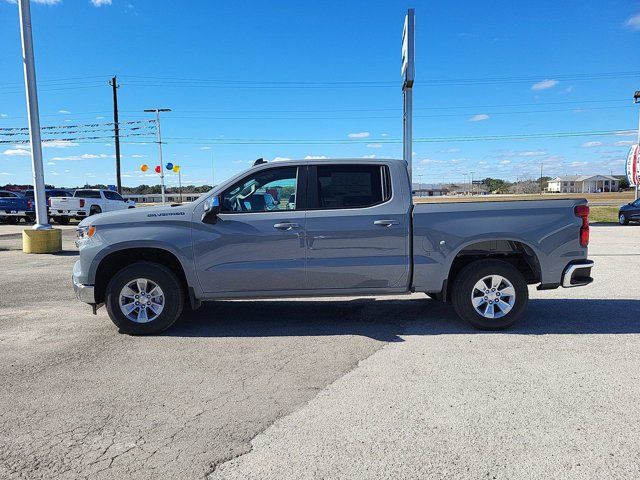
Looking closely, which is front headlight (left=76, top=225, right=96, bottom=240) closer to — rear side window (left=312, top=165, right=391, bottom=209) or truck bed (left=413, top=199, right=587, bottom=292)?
rear side window (left=312, top=165, right=391, bottom=209)

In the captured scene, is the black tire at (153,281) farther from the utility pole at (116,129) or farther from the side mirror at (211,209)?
the utility pole at (116,129)

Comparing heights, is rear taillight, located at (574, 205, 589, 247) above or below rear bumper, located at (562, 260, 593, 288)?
above

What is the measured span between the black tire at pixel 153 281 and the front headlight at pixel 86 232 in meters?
0.54

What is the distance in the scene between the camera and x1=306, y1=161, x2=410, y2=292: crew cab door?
5.39 metres

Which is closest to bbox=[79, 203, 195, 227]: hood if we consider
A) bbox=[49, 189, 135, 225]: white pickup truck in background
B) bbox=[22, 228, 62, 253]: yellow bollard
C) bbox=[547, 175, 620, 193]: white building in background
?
bbox=[22, 228, 62, 253]: yellow bollard

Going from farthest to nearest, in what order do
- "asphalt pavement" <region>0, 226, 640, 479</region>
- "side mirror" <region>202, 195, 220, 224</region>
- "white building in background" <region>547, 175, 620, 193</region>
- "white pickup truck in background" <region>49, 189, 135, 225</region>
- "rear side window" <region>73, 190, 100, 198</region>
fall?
"white building in background" <region>547, 175, 620, 193</region> < "rear side window" <region>73, 190, 100, 198</region> < "white pickup truck in background" <region>49, 189, 135, 225</region> < "side mirror" <region>202, 195, 220, 224</region> < "asphalt pavement" <region>0, 226, 640, 479</region>

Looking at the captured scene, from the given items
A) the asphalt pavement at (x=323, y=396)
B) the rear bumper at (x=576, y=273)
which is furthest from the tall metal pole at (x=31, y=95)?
the rear bumper at (x=576, y=273)

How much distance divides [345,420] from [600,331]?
147 inches

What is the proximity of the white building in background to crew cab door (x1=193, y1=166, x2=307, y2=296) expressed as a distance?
162 metres

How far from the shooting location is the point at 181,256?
17.6ft

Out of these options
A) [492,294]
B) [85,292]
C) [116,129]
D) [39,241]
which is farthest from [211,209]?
[116,129]

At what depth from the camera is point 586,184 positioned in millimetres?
150500

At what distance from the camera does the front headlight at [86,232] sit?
5371 mm

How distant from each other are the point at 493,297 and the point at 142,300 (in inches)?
160
